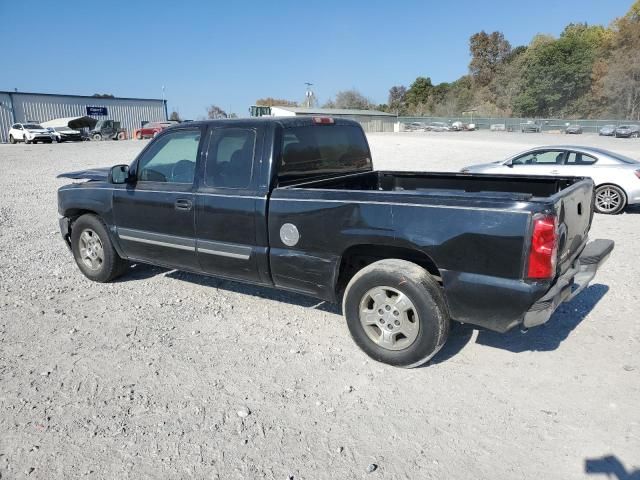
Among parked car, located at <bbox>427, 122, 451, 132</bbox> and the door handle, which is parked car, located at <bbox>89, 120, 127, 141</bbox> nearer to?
the door handle

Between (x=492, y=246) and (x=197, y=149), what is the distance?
2881 millimetres

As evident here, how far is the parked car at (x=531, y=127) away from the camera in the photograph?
60188 millimetres

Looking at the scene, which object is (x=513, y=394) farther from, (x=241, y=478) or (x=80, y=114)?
(x=80, y=114)

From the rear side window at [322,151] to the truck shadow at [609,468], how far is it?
3.00 m

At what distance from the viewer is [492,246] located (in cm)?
316

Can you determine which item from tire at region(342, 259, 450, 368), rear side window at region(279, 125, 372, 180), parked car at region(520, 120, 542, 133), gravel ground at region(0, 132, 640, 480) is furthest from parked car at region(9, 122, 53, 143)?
parked car at region(520, 120, 542, 133)

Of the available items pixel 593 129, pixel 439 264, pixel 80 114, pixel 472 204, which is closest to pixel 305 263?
pixel 439 264

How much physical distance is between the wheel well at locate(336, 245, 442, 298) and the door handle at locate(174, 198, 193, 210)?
62.8 inches

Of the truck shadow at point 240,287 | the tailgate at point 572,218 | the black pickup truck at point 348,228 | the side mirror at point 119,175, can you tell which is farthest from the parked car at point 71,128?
the tailgate at point 572,218

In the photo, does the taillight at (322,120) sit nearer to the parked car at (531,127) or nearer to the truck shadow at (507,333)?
the truck shadow at (507,333)

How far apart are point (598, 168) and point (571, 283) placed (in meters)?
7.37

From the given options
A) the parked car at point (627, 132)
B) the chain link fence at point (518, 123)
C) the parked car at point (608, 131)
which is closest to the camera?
the parked car at point (627, 132)

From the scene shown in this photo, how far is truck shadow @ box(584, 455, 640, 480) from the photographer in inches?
102

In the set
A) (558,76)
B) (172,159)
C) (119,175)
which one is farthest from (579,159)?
(558,76)
